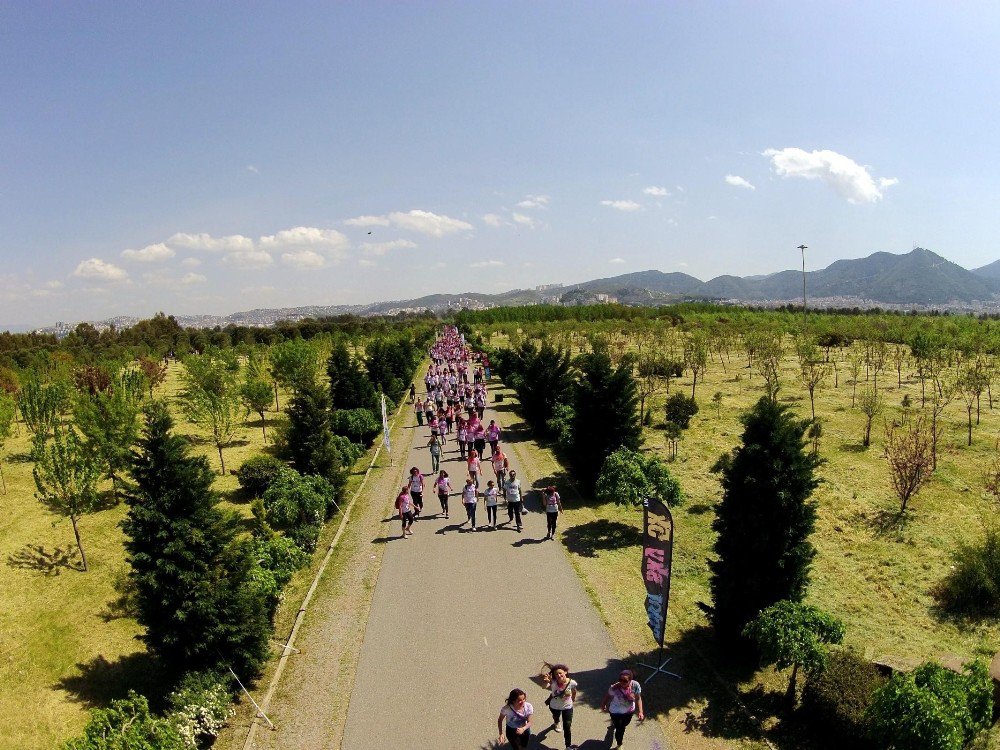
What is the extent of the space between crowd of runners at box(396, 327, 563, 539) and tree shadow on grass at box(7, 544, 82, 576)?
8178mm

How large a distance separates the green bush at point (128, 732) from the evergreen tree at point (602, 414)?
462 inches

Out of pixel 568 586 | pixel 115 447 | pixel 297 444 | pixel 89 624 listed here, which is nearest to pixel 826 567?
pixel 568 586

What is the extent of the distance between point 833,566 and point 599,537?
5.14 m

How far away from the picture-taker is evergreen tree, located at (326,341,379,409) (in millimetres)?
25547

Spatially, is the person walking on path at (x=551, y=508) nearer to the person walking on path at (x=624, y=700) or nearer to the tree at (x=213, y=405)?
the person walking on path at (x=624, y=700)

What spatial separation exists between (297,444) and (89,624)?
6365 mm

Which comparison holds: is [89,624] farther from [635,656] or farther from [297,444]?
[635,656]

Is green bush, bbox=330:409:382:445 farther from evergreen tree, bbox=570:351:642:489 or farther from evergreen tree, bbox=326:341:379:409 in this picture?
evergreen tree, bbox=570:351:642:489

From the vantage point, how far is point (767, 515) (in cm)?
844

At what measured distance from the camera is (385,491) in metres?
18.3


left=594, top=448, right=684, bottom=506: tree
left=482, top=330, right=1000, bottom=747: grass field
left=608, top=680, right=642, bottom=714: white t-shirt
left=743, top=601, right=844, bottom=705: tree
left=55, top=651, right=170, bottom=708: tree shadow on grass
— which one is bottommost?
left=55, top=651, right=170, bottom=708: tree shadow on grass

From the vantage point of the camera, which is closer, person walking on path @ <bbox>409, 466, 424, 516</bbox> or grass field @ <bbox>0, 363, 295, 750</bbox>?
grass field @ <bbox>0, 363, 295, 750</bbox>

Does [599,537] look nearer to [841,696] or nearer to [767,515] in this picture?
[767,515]

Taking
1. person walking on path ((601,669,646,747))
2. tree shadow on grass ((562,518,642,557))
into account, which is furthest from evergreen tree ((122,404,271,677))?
tree shadow on grass ((562,518,642,557))
